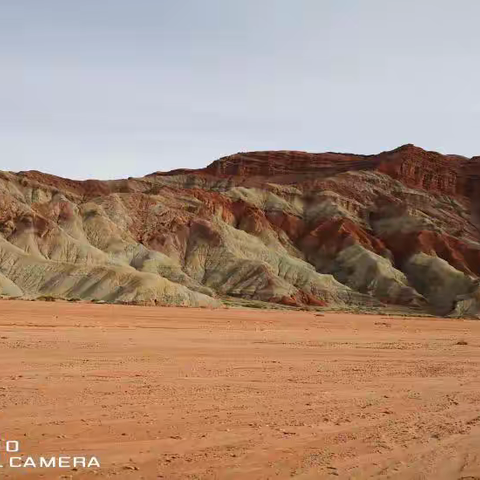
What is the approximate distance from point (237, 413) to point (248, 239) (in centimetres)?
8255

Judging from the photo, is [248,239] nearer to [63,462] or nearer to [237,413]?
[237,413]

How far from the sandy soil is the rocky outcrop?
147 feet

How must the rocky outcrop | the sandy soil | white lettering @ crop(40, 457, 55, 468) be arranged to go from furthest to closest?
→ 1. the rocky outcrop
2. the sandy soil
3. white lettering @ crop(40, 457, 55, 468)

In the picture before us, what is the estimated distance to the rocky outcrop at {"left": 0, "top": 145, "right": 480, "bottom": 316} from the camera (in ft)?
223

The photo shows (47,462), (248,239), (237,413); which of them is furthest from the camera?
(248,239)

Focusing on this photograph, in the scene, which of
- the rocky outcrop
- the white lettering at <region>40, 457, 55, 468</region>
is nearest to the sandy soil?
the white lettering at <region>40, 457, 55, 468</region>

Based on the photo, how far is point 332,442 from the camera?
867cm

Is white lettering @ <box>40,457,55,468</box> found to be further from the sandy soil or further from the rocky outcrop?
the rocky outcrop

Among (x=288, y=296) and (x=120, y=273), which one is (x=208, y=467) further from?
(x=288, y=296)

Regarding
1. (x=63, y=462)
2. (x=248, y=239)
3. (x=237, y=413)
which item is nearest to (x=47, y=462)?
(x=63, y=462)

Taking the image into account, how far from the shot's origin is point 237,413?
10141 mm

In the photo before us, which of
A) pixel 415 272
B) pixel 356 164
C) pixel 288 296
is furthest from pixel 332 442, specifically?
pixel 356 164

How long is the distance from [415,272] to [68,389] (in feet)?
297

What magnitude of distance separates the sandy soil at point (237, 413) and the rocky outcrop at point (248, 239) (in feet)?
147
